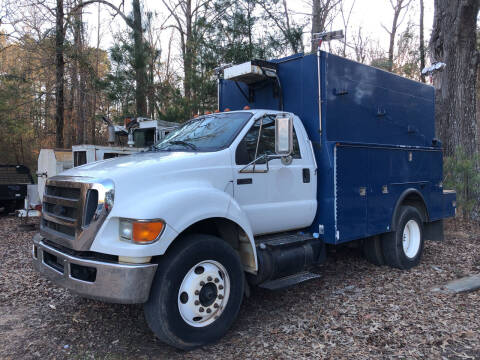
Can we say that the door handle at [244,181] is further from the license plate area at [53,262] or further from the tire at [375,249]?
the tire at [375,249]

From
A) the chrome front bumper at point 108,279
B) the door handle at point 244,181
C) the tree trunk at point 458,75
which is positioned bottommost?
the chrome front bumper at point 108,279

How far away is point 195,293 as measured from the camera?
3.48 metres

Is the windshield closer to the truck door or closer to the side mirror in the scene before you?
the truck door

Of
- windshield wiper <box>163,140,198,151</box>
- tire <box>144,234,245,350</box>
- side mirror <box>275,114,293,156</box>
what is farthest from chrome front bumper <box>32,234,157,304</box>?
side mirror <box>275,114,293,156</box>

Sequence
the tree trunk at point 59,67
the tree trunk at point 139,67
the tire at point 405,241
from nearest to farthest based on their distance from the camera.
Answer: the tire at point 405,241 → the tree trunk at point 139,67 → the tree trunk at point 59,67

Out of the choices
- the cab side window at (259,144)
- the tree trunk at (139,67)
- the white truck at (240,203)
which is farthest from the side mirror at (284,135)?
the tree trunk at (139,67)

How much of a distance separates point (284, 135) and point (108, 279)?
2.21 meters

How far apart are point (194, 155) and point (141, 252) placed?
1165mm

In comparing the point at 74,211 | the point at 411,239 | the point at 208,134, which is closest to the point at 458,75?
the point at 411,239

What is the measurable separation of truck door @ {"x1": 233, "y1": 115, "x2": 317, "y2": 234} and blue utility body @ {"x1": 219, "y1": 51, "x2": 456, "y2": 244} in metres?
0.25

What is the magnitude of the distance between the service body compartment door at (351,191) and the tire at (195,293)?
5.74 feet

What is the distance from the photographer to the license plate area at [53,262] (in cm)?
352

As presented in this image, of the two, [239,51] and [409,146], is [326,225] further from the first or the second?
[239,51]

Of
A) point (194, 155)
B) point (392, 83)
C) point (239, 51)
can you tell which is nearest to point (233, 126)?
point (194, 155)
